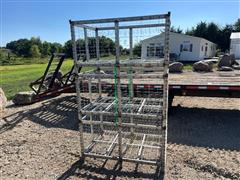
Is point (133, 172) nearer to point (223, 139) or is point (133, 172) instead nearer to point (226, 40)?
point (223, 139)

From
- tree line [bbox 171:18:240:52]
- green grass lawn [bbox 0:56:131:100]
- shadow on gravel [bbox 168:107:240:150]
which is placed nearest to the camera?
shadow on gravel [bbox 168:107:240:150]

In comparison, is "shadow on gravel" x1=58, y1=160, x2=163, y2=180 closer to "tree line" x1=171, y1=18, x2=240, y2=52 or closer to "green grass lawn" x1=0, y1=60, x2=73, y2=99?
"green grass lawn" x1=0, y1=60, x2=73, y2=99

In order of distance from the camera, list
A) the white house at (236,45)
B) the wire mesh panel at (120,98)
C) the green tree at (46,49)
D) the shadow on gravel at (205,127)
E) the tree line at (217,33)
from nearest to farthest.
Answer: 1. the wire mesh panel at (120,98)
2. the shadow on gravel at (205,127)
3. the white house at (236,45)
4. the tree line at (217,33)
5. the green tree at (46,49)

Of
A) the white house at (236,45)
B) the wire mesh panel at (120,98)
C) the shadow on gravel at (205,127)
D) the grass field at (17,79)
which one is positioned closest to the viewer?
the wire mesh panel at (120,98)

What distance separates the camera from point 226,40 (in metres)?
38.8

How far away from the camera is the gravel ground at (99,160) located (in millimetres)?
3221

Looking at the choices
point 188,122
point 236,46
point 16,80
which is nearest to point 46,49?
point 236,46

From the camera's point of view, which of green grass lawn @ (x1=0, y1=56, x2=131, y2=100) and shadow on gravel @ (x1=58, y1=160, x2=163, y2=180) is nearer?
shadow on gravel @ (x1=58, y1=160, x2=163, y2=180)

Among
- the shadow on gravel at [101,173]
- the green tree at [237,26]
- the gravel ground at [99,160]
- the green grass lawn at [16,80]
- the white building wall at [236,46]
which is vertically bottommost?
the shadow on gravel at [101,173]

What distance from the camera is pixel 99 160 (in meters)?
3.62

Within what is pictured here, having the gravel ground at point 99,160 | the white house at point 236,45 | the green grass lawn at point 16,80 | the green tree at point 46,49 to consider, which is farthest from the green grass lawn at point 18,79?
the green tree at point 46,49

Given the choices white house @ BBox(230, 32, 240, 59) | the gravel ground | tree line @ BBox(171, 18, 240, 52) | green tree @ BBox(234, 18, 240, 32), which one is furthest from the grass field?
green tree @ BBox(234, 18, 240, 32)

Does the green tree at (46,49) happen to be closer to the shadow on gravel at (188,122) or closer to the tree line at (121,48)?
the tree line at (121,48)

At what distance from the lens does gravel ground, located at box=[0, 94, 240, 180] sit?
3.22m
